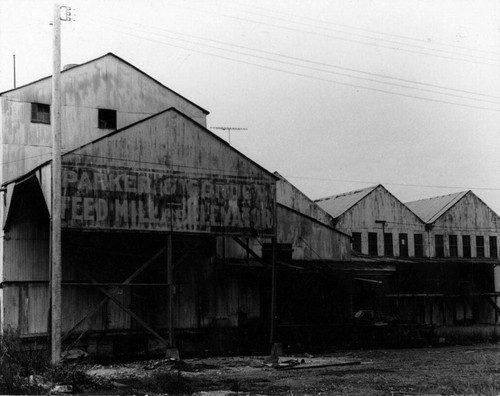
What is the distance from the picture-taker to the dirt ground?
18125 mm

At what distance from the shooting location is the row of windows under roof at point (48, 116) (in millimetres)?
29031

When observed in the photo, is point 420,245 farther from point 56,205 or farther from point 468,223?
point 56,205

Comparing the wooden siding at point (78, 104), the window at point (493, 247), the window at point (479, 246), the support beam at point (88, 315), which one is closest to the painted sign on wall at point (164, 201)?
the support beam at point (88, 315)

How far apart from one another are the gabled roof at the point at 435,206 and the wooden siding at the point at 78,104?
25.1m

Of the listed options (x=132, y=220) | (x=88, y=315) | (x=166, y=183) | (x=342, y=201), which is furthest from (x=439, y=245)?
(x=88, y=315)

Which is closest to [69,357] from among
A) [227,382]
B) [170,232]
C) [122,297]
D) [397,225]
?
[122,297]

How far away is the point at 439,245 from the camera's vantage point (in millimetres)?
49469

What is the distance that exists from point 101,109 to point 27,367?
14.9 metres

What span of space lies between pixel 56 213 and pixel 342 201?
33658 mm

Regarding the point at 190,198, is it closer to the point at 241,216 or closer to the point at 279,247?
the point at 241,216

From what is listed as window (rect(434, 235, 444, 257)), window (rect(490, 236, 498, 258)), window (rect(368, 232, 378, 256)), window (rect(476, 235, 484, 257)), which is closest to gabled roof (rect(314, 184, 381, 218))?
window (rect(368, 232, 378, 256))

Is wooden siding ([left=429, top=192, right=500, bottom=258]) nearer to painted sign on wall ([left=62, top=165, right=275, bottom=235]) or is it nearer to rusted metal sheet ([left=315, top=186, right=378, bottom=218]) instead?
rusted metal sheet ([left=315, top=186, right=378, bottom=218])

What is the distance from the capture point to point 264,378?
846 inches

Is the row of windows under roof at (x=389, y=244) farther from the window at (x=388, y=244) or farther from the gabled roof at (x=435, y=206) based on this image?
the gabled roof at (x=435, y=206)
